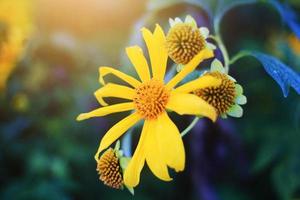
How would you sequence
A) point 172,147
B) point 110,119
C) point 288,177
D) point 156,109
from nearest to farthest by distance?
point 172,147 < point 156,109 < point 288,177 < point 110,119

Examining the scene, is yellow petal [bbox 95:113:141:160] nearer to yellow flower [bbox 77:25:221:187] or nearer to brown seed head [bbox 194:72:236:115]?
yellow flower [bbox 77:25:221:187]

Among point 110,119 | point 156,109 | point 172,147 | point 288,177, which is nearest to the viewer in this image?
point 172,147

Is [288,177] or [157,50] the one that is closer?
[157,50]

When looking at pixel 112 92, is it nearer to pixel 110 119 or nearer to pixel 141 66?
pixel 141 66

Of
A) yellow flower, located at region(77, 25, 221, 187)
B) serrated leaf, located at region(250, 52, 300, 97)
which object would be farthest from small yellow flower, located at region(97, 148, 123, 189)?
serrated leaf, located at region(250, 52, 300, 97)

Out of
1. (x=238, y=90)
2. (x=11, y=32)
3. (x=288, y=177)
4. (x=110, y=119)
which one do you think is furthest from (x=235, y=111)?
(x=11, y=32)

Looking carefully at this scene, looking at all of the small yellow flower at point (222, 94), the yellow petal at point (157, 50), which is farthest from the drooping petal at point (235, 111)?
the yellow petal at point (157, 50)

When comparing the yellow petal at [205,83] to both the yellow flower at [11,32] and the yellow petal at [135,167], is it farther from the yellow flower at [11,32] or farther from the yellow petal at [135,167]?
the yellow flower at [11,32]
